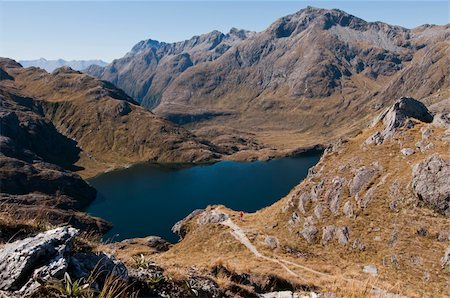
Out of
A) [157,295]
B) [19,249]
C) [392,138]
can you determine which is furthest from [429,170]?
[19,249]

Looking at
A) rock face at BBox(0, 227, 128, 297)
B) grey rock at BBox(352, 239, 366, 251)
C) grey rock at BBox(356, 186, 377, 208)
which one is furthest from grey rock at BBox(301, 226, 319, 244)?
rock face at BBox(0, 227, 128, 297)

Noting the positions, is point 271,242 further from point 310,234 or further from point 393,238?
point 393,238

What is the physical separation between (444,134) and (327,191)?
2348cm

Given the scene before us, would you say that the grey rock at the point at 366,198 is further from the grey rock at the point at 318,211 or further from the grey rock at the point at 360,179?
the grey rock at the point at 318,211

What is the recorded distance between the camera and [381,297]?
40.1 feet

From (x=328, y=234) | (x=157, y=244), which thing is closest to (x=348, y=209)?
(x=328, y=234)

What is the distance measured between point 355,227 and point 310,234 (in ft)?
28.2

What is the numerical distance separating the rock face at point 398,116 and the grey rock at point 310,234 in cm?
2485

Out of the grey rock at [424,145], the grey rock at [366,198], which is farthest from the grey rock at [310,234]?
the grey rock at [424,145]

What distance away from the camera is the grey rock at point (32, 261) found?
35.4 feet

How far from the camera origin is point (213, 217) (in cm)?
8750

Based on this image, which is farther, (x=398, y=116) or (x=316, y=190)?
(x=398, y=116)

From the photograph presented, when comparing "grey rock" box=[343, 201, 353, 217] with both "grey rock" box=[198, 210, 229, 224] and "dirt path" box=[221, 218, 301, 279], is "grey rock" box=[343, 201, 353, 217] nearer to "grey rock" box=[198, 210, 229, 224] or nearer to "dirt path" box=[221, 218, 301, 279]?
"dirt path" box=[221, 218, 301, 279]

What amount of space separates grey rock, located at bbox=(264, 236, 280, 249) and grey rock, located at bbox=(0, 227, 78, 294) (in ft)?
190
